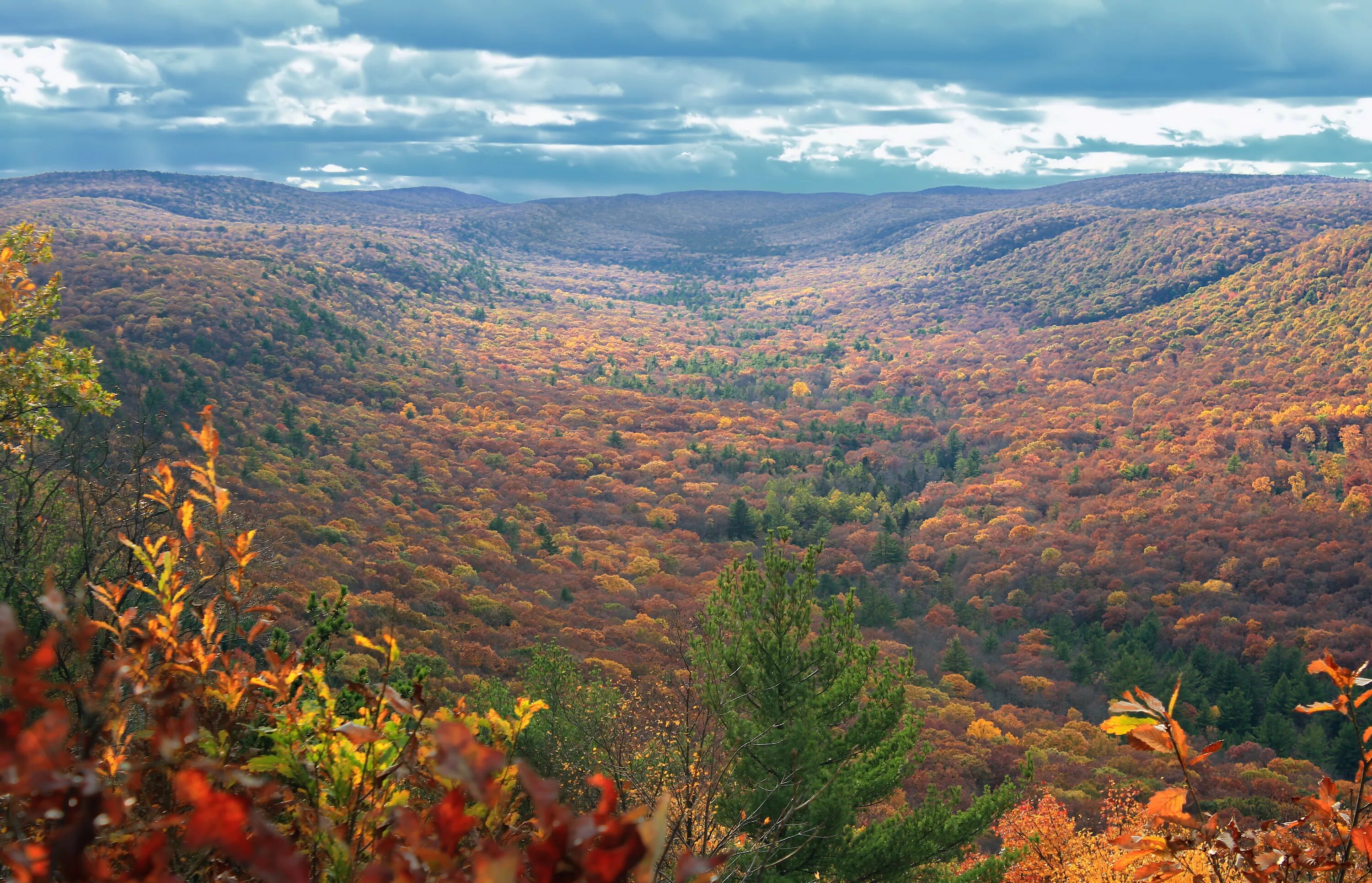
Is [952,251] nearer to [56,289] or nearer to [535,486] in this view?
[535,486]

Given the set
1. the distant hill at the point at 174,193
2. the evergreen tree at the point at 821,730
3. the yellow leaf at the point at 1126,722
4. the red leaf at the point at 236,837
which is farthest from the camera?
the distant hill at the point at 174,193

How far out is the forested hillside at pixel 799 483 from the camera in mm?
27516

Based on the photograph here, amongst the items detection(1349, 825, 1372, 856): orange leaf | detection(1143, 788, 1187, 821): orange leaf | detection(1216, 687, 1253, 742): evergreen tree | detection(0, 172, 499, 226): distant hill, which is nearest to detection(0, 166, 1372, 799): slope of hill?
detection(1216, 687, 1253, 742): evergreen tree

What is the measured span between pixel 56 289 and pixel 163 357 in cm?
5738

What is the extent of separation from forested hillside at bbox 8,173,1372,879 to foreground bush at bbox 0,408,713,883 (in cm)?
35

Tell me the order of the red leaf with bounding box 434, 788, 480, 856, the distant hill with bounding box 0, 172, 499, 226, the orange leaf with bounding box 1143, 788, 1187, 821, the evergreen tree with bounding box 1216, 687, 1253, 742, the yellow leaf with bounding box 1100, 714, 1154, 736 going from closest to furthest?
1. the red leaf with bounding box 434, 788, 480, 856
2. the yellow leaf with bounding box 1100, 714, 1154, 736
3. the orange leaf with bounding box 1143, 788, 1187, 821
4. the evergreen tree with bounding box 1216, 687, 1253, 742
5. the distant hill with bounding box 0, 172, 499, 226

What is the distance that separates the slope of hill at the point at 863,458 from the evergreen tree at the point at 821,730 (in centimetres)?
620

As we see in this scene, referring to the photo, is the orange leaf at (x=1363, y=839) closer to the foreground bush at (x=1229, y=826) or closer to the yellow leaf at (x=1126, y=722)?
the foreground bush at (x=1229, y=826)

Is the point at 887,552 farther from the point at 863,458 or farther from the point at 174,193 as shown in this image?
the point at 174,193

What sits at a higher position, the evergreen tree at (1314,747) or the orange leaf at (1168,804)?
the orange leaf at (1168,804)

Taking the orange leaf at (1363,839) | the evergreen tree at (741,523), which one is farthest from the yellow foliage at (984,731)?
the orange leaf at (1363,839)

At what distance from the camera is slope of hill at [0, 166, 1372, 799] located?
127ft

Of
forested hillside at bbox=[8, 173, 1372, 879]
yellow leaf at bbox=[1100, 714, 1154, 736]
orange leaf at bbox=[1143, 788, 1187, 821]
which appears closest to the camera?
yellow leaf at bbox=[1100, 714, 1154, 736]

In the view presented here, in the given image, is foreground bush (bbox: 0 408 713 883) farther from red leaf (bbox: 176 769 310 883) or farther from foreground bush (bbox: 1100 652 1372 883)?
foreground bush (bbox: 1100 652 1372 883)
